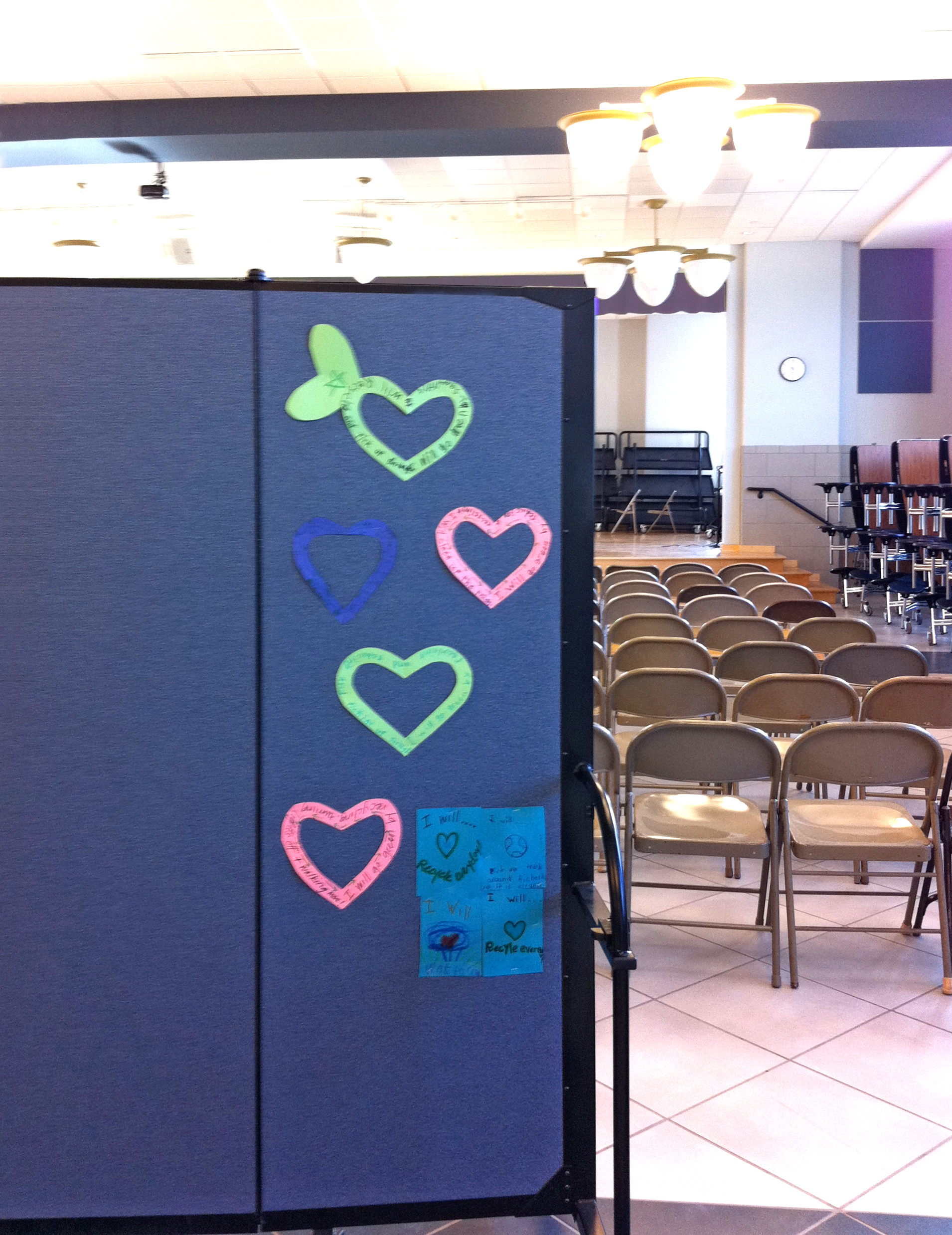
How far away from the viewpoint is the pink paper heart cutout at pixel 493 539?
189cm

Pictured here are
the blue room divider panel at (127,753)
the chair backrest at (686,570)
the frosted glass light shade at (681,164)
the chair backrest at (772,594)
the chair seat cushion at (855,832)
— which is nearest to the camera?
the blue room divider panel at (127,753)

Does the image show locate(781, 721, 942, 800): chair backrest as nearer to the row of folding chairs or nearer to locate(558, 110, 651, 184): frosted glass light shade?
the row of folding chairs

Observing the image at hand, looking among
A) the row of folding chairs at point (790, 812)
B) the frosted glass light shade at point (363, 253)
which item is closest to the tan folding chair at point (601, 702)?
the row of folding chairs at point (790, 812)

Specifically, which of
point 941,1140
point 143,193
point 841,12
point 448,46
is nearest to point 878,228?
point 841,12

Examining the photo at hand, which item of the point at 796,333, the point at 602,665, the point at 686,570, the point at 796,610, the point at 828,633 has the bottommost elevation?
the point at 602,665

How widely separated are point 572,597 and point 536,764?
0.31 m

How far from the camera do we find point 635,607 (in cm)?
622

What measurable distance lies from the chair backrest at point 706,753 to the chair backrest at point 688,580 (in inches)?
174

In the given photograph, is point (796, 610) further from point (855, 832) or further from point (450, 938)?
point (450, 938)

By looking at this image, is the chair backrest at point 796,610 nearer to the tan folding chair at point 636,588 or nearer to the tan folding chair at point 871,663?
the tan folding chair at point 636,588

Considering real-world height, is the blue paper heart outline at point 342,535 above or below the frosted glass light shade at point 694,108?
below

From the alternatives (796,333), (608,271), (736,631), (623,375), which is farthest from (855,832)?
(623,375)

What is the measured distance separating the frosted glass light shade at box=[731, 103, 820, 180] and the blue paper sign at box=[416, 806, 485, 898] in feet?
16.4

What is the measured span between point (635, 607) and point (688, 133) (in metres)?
2.51
